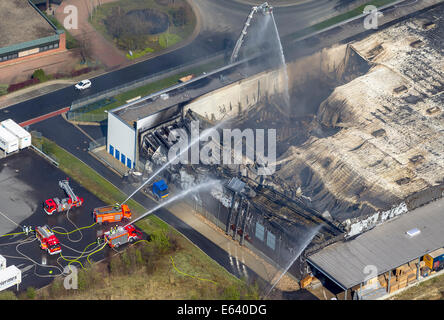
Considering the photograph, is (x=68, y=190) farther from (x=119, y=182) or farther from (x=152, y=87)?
(x=152, y=87)

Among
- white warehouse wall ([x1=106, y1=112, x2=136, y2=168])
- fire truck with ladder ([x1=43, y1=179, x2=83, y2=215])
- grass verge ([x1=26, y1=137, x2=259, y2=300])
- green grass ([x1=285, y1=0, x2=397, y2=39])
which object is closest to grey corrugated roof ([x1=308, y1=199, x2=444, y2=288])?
grass verge ([x1=26, y1=137, x2=259, y2=300])

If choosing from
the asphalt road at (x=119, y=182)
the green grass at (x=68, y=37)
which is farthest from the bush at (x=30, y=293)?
the green grass at (x=68, y=37)

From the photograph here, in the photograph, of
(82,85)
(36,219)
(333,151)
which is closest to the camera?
(36,219)

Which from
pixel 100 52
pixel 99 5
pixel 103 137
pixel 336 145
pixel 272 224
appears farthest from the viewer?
pixel 99 5

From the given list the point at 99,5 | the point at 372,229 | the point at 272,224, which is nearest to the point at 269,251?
the point at 272,224

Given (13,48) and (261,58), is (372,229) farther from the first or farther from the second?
(13,48)

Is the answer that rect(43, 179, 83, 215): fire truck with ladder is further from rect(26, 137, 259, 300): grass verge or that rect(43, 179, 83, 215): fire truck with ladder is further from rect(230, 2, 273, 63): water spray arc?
rect(230, 2, 273, 63): water spray arc

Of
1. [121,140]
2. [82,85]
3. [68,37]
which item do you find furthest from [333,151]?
[68,37]
